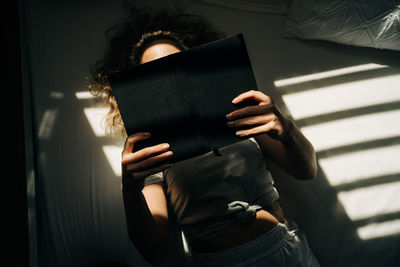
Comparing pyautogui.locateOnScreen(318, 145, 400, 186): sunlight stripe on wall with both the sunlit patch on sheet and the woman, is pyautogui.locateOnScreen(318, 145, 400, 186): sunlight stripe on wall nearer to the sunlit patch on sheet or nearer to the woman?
the sunlit patch on sheet

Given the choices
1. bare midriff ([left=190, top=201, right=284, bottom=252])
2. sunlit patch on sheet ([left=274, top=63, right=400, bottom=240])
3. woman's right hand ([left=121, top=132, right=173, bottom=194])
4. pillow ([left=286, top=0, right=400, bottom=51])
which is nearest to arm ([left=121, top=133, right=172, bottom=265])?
woman's right hand ([left=121, top=132, right=173, bottom=194])

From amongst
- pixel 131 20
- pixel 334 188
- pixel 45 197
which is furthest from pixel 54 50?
pixel 334 188

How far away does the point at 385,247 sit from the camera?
0.93 metres

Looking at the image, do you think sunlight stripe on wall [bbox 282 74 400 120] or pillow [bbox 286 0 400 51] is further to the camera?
sunlight stripe on wall [bbox 282 74 400 120]

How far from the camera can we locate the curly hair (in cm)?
96

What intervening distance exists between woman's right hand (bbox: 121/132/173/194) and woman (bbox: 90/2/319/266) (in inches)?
1.2

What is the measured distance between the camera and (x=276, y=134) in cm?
67

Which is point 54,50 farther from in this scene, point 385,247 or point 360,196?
point 385,247

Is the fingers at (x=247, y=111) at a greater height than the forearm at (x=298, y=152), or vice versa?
the fingers at (x=247, y=111)

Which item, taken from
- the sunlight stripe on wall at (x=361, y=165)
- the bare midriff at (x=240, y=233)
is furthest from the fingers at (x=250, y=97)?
the sunlight stripe on wall at (x=361, y=165)

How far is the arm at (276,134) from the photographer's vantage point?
2.11 ft

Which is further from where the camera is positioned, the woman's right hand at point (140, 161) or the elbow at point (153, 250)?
the elbow at point (153, 250)

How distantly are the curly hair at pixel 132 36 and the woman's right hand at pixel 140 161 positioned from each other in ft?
1.11

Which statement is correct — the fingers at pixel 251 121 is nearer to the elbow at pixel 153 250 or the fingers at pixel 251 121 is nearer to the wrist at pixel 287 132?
the wrist at pixel 287 132
